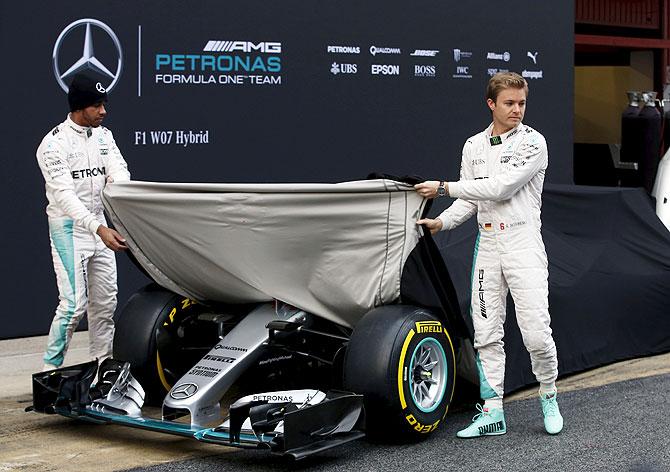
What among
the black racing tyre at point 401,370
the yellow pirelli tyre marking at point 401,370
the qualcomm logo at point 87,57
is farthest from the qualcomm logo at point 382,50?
the yellow pirelli tyre marking at point 401,370

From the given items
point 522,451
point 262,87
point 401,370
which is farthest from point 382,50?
point 522,451

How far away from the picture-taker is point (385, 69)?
11.0 m

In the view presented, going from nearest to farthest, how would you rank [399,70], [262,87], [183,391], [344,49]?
[183,391], [262,87], [344,49], [399,70]

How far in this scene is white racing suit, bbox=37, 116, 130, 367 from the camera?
680 cm

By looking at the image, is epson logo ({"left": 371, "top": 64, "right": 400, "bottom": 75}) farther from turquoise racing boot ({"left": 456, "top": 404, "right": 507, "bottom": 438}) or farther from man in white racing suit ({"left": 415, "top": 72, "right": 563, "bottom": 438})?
turquoise racing boot ({"left": 456, "top": 404, "right": 507, "bottom": 438})

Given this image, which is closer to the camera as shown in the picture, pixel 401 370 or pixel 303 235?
pixel 401 370

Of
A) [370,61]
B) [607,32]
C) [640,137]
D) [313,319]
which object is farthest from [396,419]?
[607,32]

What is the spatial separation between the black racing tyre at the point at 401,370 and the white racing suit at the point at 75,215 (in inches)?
70.8

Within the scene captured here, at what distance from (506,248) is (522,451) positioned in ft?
3.22

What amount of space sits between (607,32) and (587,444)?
29.7 ft

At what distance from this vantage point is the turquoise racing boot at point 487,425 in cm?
606

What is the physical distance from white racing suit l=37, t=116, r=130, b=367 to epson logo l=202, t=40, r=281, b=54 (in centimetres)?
271

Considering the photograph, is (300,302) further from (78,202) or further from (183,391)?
(78,202)

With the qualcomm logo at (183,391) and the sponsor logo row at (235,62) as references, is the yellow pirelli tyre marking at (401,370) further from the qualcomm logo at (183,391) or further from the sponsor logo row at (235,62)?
the sponsor logo row at (235,62)
